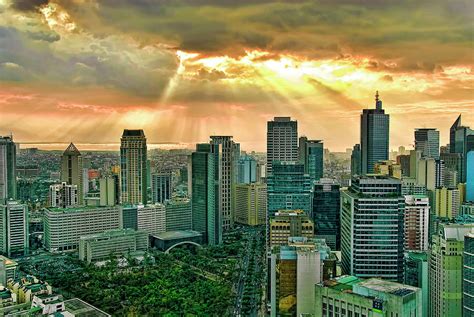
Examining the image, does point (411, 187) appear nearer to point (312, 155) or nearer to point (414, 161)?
point (414, 161)

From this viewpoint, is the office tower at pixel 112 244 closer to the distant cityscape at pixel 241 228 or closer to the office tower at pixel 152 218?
the distant cityscape at pixel 241 228

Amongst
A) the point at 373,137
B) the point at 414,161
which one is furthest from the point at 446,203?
the point at 373,137

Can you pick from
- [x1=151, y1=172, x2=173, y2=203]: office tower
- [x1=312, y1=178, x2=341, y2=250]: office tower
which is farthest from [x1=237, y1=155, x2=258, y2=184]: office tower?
[x1=312, y1=178, x2=341, y2=250]: office tower

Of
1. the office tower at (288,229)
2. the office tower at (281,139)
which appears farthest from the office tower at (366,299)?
the office tower at (281,139)

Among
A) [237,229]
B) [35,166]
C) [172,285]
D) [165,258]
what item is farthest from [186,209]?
[172,285]

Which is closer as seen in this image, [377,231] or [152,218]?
[377,231]

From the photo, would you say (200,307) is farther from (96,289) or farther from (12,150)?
(12,150)

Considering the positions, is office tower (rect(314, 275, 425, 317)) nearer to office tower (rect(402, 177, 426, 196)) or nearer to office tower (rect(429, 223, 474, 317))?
office tower (rect(429, 223, 474, 317))
